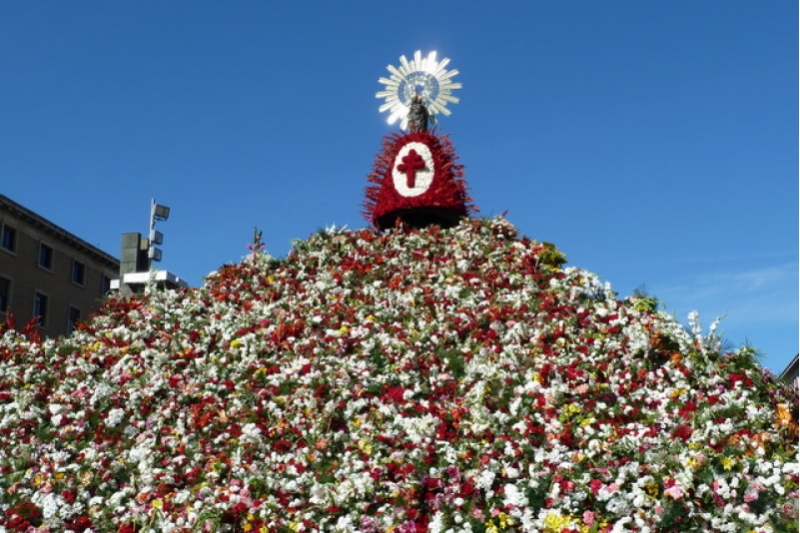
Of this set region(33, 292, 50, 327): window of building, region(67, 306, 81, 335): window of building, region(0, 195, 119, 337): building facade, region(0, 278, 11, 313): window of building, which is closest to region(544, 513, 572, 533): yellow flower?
region(0, 195, 119, 337): building facade

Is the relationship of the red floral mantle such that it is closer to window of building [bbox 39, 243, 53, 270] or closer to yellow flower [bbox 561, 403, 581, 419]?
yellow flower [bbox 561, 403, 581, 419]

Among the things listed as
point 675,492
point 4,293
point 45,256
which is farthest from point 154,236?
point 45,256

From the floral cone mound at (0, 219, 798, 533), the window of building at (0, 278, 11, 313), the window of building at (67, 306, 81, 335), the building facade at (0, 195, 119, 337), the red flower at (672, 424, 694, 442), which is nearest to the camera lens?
the floral cone mound at (0, 219, 798, 533)

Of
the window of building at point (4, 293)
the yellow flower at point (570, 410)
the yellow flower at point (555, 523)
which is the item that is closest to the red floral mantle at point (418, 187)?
the yellow flower at point (570, 410)

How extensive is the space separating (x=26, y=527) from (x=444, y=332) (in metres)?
7.00

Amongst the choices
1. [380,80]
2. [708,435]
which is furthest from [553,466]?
[380,80]

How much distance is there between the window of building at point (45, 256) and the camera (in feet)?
155

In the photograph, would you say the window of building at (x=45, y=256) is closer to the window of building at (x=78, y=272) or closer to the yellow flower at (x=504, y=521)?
the window of building at (x=78, y=272)

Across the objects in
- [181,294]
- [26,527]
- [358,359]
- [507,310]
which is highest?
[181,294]

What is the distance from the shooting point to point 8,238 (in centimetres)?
4441

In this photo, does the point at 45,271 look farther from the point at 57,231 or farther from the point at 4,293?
the point at 4,293

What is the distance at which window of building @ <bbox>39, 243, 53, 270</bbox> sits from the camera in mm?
47156

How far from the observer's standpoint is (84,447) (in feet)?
36.1

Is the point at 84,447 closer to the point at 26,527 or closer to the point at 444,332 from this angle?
the point at 26,527
